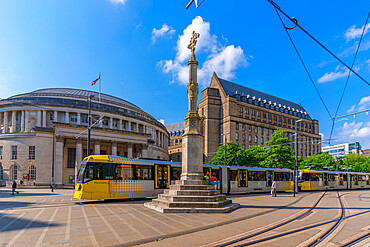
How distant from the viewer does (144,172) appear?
70.1 ft

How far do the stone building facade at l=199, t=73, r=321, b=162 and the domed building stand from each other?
28219mm

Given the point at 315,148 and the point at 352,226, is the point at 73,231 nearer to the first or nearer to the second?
the point at 352,226

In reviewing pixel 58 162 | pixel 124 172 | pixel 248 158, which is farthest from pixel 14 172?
pixel 248 158

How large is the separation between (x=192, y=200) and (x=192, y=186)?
1141 millimetres

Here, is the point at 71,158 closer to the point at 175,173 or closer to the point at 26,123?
the point at 26,123

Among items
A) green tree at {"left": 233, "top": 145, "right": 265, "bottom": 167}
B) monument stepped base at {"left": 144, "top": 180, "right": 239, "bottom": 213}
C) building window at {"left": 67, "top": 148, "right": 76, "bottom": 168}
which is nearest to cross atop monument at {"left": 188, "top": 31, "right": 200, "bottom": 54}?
monument stepped base at {"left": 144, "top": 180, "right": 239, "bottom": 213}

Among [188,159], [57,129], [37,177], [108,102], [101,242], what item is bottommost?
[37,177]

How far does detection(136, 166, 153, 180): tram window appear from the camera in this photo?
2097 cm

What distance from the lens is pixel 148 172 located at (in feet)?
71.1

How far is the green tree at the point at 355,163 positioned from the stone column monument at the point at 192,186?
241ft

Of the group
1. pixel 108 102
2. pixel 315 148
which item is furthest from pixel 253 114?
pixel 108 102

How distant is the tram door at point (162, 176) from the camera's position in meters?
22.2

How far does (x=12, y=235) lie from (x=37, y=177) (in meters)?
42.0

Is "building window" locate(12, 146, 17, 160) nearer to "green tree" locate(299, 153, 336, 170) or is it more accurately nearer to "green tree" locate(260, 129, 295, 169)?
"green tree" locate(260, 129, 295, 169)
